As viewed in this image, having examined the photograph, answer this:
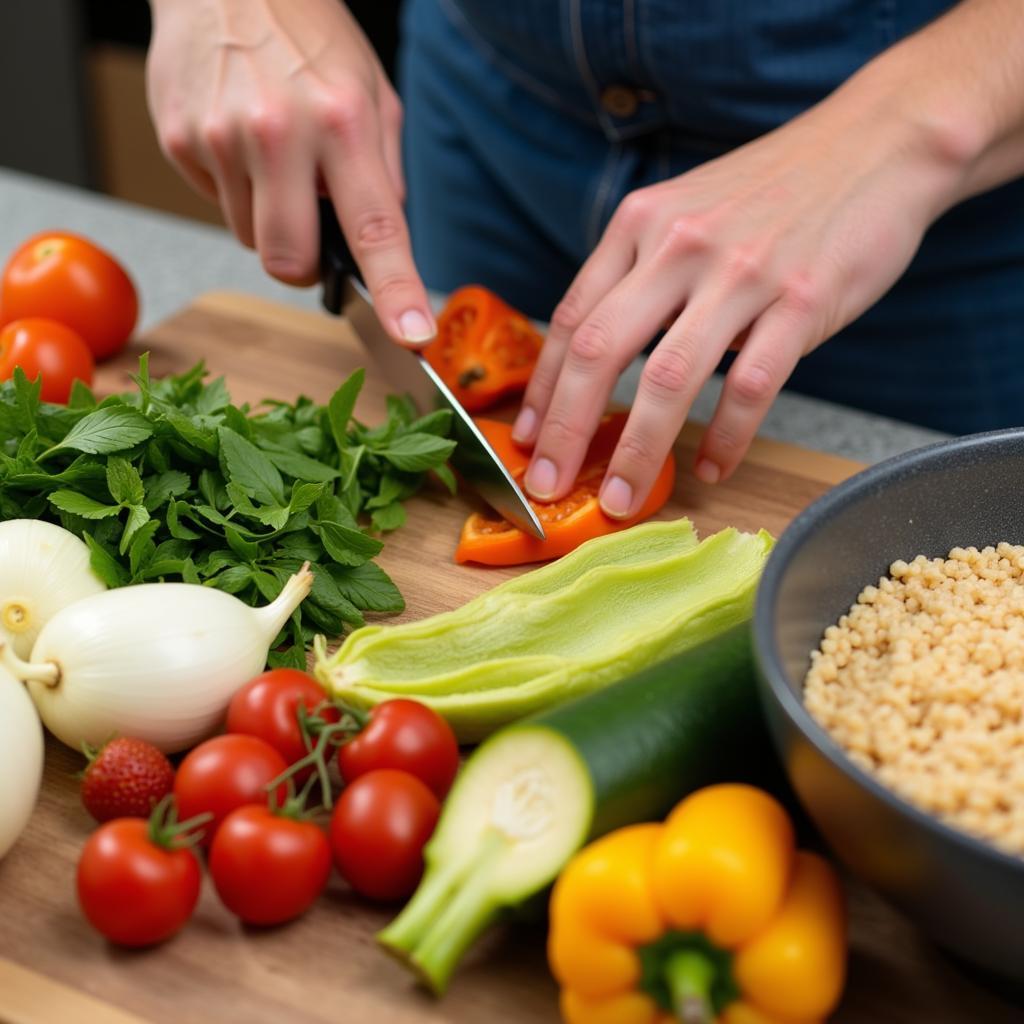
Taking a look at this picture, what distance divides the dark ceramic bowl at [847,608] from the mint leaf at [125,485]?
0.71 metres

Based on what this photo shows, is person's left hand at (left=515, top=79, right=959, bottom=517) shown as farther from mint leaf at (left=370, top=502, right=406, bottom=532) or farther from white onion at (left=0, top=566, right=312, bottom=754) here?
white onion at (left=0, top=566, right=312, bottom=754)

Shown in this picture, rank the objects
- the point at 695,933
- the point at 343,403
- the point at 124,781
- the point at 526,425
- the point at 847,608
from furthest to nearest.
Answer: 1. the point at 526,425
2. the point at 343,403
3. the point at 847,608
4. the point at 124,781
5. the point at 695,933

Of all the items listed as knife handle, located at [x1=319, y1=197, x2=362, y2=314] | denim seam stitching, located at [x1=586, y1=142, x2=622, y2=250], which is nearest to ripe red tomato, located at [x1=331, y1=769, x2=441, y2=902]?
knife handle, located at [x1=319, y1=197, x2=362, y2=314]

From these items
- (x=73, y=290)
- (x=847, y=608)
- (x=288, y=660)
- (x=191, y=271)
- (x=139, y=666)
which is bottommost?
(x=191, y=271)

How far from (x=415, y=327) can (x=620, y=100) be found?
0.56 meters

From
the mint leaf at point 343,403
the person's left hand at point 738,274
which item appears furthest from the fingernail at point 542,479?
the mint leaf at point 343,403

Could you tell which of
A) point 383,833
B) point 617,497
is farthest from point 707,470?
point 383,833

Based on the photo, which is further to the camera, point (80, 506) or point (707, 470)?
point (707, 470)

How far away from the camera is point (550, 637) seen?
145cm

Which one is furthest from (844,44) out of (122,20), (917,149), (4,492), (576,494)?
(122,20)

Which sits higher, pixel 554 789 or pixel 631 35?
pixel 631 35

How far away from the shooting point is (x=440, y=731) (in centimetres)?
124

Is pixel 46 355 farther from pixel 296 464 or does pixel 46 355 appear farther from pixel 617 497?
pixel 617 497

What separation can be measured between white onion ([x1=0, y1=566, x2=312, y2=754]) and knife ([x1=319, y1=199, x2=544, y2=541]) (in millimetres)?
429
